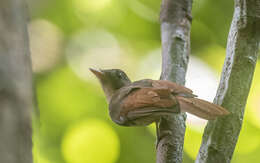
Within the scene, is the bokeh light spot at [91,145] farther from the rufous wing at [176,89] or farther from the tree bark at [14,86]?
the tree bark at [14,86]

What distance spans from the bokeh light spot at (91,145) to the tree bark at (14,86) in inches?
130

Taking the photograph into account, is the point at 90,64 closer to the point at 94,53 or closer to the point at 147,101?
the point at 94,53

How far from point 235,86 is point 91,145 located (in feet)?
8.92

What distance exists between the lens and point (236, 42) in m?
2.68

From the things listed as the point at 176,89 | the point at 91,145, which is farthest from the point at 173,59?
the point at 91,145

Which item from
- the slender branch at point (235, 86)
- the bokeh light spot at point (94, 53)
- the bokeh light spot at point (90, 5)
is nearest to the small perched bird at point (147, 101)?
the slender branch at point (235, 86)

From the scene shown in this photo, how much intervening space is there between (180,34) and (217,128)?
1.34 metres

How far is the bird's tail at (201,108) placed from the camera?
8.48ft

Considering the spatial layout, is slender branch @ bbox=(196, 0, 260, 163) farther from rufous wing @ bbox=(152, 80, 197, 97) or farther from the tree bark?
the tree bark

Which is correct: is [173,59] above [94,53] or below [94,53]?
above

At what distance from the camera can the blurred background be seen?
458cm

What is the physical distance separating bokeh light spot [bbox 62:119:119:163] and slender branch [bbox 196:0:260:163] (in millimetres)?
2129

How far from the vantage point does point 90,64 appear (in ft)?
20.0

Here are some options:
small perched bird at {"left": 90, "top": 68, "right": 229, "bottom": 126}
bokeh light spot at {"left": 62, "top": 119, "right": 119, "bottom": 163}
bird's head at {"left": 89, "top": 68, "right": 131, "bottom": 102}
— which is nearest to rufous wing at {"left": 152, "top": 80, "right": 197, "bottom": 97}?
small perched bird at {"left": 90, "top": 68, "right": 229, "bottom": 126}
